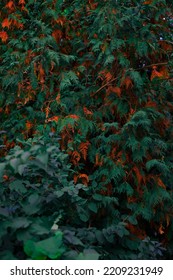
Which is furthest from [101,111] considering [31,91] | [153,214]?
[153,214]

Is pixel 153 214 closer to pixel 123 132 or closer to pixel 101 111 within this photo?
pixel 123 132

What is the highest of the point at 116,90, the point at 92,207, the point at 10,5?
the point at 10,5

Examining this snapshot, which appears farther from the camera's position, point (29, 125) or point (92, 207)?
point (29, 125)

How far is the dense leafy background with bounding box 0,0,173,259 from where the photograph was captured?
359 centimetres

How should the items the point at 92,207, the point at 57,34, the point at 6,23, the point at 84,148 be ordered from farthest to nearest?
the point at 6,23
the point at 57,34
the point at 84,148
the point at 92,207

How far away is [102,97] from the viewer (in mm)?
3896

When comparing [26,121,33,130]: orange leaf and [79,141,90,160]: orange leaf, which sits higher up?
[26,121,33,130]: orange leaf

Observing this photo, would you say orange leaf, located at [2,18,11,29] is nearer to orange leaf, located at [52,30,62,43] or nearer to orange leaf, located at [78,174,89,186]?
orange leaf, located at [52,30,62,43]

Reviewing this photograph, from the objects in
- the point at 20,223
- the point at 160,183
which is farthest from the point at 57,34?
the point at 20,223

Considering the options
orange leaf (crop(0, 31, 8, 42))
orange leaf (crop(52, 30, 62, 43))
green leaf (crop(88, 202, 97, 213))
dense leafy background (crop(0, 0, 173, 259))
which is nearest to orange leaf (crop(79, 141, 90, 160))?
dense leafy background (crop(0, 0, 173, 259))

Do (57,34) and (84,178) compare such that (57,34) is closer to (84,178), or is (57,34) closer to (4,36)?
(4,36)

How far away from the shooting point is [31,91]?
400 centimetres

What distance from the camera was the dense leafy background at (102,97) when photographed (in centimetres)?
359
